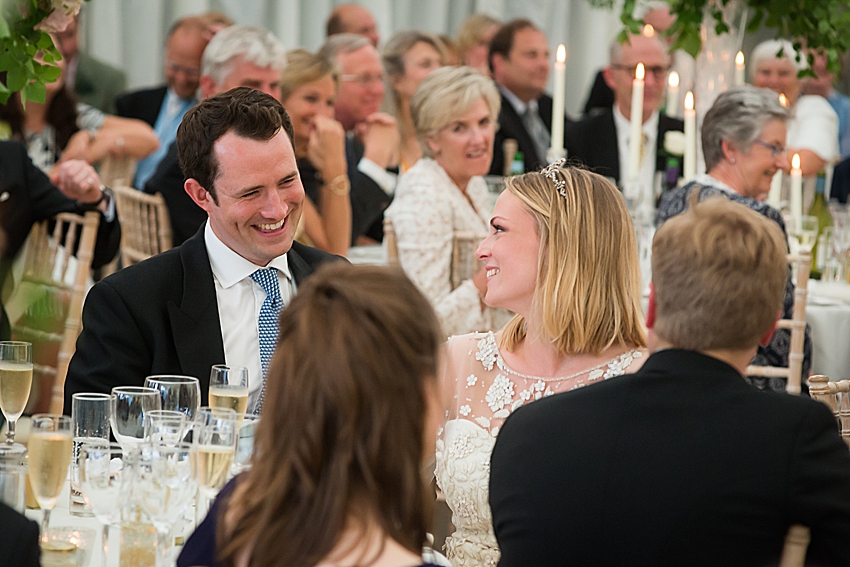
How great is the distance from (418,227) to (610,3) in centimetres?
235

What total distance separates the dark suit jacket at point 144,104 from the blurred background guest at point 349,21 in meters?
1.20

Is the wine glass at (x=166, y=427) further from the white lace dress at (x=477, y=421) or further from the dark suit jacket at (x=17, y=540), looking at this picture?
the white lace dress at (x=477, y=421)

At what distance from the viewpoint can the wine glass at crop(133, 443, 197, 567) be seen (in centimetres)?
134

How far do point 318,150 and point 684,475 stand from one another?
324cm

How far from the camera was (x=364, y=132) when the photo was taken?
18.6 feet

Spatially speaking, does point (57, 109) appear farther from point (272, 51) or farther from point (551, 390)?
point (551, 390)

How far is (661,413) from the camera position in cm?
139

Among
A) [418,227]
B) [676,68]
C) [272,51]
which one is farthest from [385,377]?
[676,68]

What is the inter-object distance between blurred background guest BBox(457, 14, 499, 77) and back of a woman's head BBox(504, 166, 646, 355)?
4.73 m

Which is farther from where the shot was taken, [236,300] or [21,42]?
[236,300]

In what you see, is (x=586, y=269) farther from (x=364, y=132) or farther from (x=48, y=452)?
(x=364, y=132)

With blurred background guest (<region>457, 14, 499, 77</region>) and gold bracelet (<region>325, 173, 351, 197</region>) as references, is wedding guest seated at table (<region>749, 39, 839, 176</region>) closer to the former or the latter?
blurred background guest (<region>457, 14, 499, 77</region>)

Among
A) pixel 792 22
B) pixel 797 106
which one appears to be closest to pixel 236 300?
pixel 792 22

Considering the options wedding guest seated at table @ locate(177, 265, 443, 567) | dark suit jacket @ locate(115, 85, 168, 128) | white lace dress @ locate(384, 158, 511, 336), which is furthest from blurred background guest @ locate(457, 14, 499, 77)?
wedding guest seated at table @ locate(177, 265, 443, 567)
